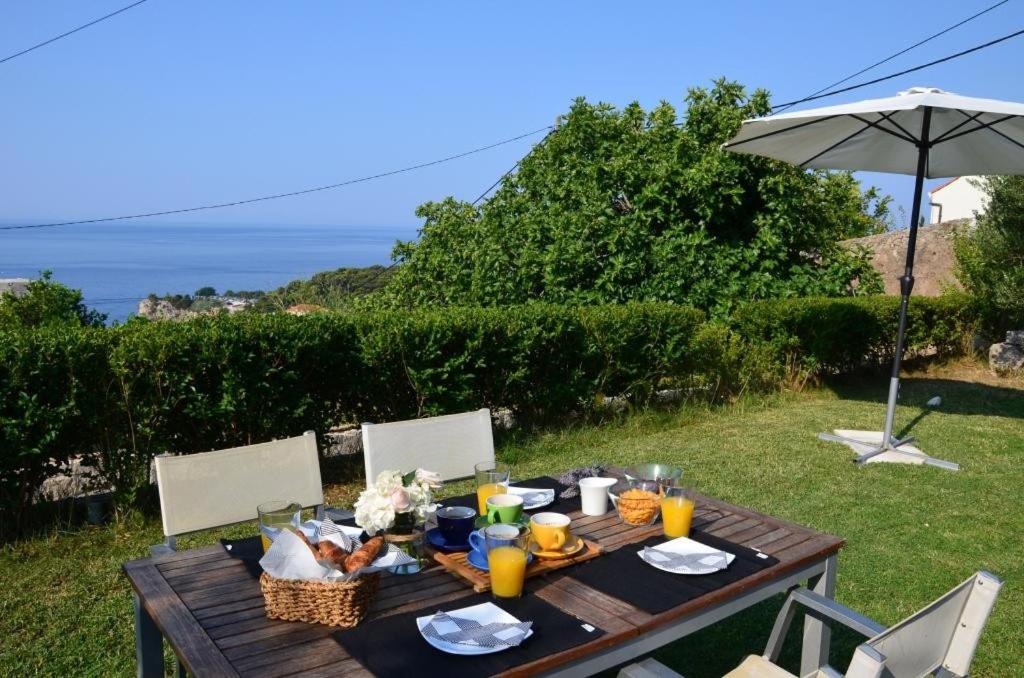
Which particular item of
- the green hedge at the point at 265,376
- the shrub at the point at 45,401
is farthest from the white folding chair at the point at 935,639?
the shrub at the point at 45,401

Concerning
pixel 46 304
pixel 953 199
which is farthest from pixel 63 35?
pixel 953 199

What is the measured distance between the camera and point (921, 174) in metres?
5.68

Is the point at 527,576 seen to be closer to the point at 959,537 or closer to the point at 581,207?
the point at 959,537

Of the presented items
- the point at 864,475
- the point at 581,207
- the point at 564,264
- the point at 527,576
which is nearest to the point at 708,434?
the point at 864,475

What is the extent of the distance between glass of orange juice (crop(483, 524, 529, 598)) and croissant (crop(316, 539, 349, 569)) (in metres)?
0.35

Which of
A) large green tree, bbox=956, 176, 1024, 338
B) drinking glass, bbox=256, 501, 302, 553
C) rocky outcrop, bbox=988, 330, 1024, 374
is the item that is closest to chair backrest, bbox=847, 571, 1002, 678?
drinking glass, bbox=256, 501, 302, 553

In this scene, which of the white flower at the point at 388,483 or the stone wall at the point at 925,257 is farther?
the stone wall at the point at 925,257

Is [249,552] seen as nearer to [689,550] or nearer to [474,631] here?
[474,631]

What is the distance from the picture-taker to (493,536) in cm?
192

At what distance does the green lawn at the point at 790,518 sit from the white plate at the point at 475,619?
149cm

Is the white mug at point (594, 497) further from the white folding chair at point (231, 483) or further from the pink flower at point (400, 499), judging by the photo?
the white folding chair at point (231, 483)

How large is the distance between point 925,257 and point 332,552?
1354cm

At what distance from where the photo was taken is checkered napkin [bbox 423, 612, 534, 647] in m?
1.63

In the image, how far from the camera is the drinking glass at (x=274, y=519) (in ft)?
6.72
